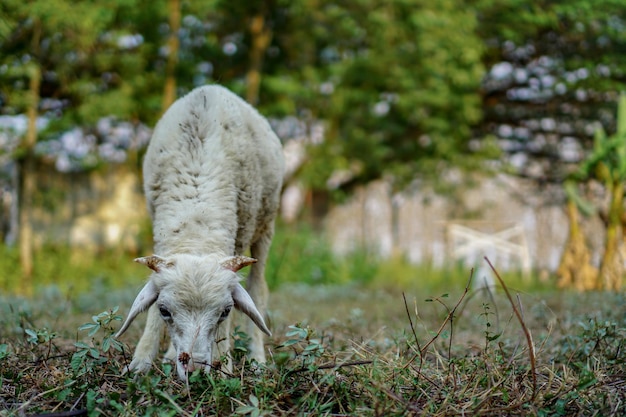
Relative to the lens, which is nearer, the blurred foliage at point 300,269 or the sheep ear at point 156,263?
the sheep ear at point 156,263

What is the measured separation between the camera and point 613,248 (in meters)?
8.66

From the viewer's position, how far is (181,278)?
2.87 m

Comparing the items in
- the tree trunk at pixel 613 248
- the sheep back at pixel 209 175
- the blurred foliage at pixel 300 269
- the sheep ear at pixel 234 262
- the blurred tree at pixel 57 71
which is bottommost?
the blurred foliage at pixel 300 269

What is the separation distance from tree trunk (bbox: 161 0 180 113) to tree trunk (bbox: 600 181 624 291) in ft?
25.8

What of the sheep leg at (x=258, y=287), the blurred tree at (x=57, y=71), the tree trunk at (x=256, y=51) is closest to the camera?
the sheep leg at (x=258, y=287)

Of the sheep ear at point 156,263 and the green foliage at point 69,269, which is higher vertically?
the sheep ear at point 156,263

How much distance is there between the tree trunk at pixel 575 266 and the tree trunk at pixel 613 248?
0.50m

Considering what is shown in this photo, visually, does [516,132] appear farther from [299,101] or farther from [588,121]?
[299,101]

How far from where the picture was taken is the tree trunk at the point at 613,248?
8.29m

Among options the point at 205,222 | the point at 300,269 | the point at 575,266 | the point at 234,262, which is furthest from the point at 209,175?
the point at 300,269

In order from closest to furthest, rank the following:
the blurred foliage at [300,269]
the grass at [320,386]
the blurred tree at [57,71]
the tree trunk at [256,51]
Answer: the grass at [320,386], the blurred tree at [57,71], the blurred foliage at [300,269], the tree trunk at [256,51]

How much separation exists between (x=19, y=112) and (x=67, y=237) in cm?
330

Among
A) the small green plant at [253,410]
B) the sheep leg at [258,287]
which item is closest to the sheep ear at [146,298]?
the small green plant at [253,410]

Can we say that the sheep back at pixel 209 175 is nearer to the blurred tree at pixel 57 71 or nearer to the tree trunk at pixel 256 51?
the blurred tree at pixel 57 71
